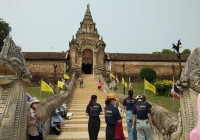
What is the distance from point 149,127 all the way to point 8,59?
3.83 metres

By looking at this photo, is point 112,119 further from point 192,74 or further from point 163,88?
point 163,88

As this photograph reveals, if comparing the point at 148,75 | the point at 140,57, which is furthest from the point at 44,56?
the point at 148,75

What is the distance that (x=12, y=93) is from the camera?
4746mm

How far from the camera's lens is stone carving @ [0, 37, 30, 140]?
179 inches

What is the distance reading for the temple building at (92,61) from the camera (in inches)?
1596

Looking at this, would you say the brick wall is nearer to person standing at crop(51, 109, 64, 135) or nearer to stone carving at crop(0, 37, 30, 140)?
person standing at crop(51, 109, 64, 135)

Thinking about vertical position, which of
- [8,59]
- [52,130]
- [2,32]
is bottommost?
[52,130]

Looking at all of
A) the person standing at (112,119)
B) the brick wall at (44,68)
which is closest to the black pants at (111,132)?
the person standing at (112,119)

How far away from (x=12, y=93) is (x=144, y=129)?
11.3 feet

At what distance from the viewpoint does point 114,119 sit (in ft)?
22.7

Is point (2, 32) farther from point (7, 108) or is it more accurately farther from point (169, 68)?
point (7, 108)

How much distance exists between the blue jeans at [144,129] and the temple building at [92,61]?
32018 millimetres

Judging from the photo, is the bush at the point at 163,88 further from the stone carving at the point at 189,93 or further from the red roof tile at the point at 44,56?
the stone carving at the point at 189,93

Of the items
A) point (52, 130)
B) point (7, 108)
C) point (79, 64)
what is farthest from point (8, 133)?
point (79, 64)
